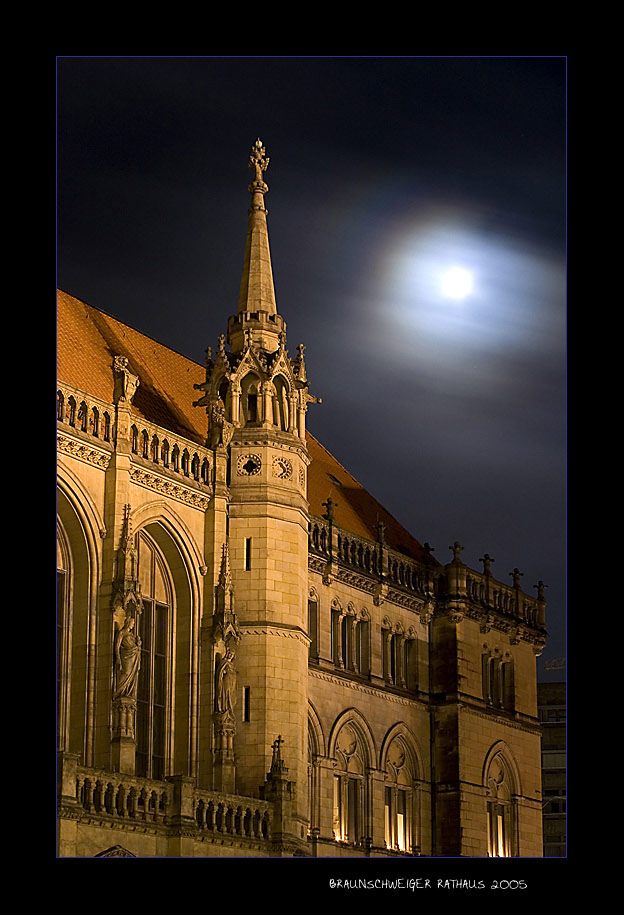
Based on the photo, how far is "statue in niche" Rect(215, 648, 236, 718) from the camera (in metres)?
37.8

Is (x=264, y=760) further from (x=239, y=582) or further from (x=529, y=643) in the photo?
(x=529, y=643)

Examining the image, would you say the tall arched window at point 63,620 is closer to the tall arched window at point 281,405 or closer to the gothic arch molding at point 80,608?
the gothic arch molding at point 80,608

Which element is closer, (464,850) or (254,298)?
(254,298)

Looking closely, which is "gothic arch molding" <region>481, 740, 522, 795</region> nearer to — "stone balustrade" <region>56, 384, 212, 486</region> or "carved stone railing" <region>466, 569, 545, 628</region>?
"carved stone railing" <region>466, 569, 545, 628</region>

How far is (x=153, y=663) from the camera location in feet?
125

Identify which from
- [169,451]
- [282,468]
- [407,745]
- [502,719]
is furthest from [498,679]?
[169,451]

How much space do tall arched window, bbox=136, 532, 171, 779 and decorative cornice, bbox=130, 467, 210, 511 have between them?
1064mm

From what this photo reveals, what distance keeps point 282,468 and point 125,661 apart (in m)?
6.93

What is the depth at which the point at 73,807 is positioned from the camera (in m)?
31.3
